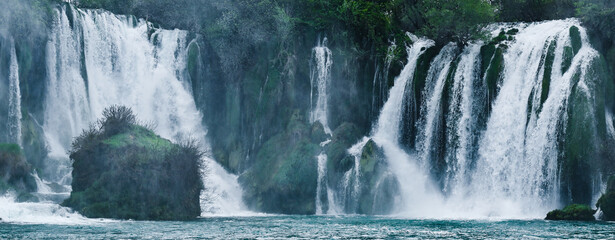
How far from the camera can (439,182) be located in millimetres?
54094

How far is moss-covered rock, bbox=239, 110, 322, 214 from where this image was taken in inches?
2197

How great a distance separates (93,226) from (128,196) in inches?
237

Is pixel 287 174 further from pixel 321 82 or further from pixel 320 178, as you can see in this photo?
pixel 321 82

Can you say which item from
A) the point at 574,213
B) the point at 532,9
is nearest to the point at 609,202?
the point at 574,213

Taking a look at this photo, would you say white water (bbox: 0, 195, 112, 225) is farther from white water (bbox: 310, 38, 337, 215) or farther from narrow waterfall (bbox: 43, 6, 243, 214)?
white water (bbox: 310, 38, 337, 215)

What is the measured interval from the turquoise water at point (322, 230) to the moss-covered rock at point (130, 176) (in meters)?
2.26

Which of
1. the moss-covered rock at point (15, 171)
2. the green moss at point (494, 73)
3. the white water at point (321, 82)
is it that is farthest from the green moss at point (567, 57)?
the moss-covered rock at point (15, 171)

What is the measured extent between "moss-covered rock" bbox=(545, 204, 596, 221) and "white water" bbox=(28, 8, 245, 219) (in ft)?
64.0

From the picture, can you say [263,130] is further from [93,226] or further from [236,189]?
[93,226]

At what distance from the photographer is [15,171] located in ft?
155

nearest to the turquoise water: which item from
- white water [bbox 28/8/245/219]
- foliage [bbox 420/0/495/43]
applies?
white water [bbox 28/8/245/219]

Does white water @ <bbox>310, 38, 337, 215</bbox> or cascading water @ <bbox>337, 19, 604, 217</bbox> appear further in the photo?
white water @ <bbox>310, 38, 337, 215</bbox>

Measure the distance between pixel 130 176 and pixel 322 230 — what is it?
34.9 feet

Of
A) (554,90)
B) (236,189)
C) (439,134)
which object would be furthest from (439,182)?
(236,189)
